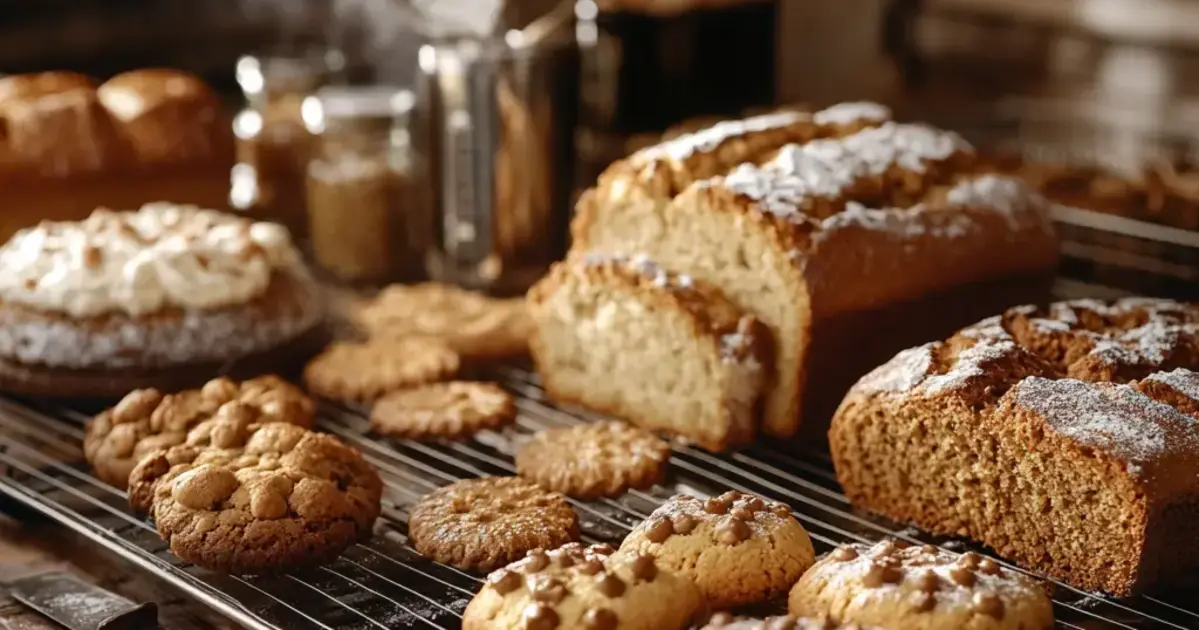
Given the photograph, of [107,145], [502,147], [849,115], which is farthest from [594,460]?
[107,145]

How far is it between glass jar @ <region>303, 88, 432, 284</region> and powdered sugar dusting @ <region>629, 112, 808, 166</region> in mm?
1111

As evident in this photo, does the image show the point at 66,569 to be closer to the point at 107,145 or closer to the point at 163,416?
the point at 163,416

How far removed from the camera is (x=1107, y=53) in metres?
5.77

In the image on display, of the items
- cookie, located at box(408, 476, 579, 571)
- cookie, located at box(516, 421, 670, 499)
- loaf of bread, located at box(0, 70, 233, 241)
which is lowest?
cookie, located at box(516, 421, 670, 499)

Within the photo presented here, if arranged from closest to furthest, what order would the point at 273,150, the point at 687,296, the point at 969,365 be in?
the point at 969,365 → the point at 687,296 → the point at 273,150

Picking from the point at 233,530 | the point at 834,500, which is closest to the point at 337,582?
the point at 233,530

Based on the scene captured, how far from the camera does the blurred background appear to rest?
411 centimetres

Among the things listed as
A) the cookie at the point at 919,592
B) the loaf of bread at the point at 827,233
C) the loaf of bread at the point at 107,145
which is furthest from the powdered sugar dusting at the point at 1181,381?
the loaf of bread at the point at 107,145

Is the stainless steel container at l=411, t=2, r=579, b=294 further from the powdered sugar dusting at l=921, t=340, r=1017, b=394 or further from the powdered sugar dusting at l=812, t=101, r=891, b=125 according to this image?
the powdered sugar dusting at l=921, t=340, r=1017, b=394

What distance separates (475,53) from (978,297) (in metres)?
1.59

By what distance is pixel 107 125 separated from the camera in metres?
4.12

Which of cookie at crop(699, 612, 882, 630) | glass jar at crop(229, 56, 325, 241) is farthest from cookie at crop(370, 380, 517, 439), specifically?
glass jar at crop(229, 56, 325, 241)

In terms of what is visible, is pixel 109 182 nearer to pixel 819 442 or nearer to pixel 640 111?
pixel 640 111

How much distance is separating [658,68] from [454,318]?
111cm
